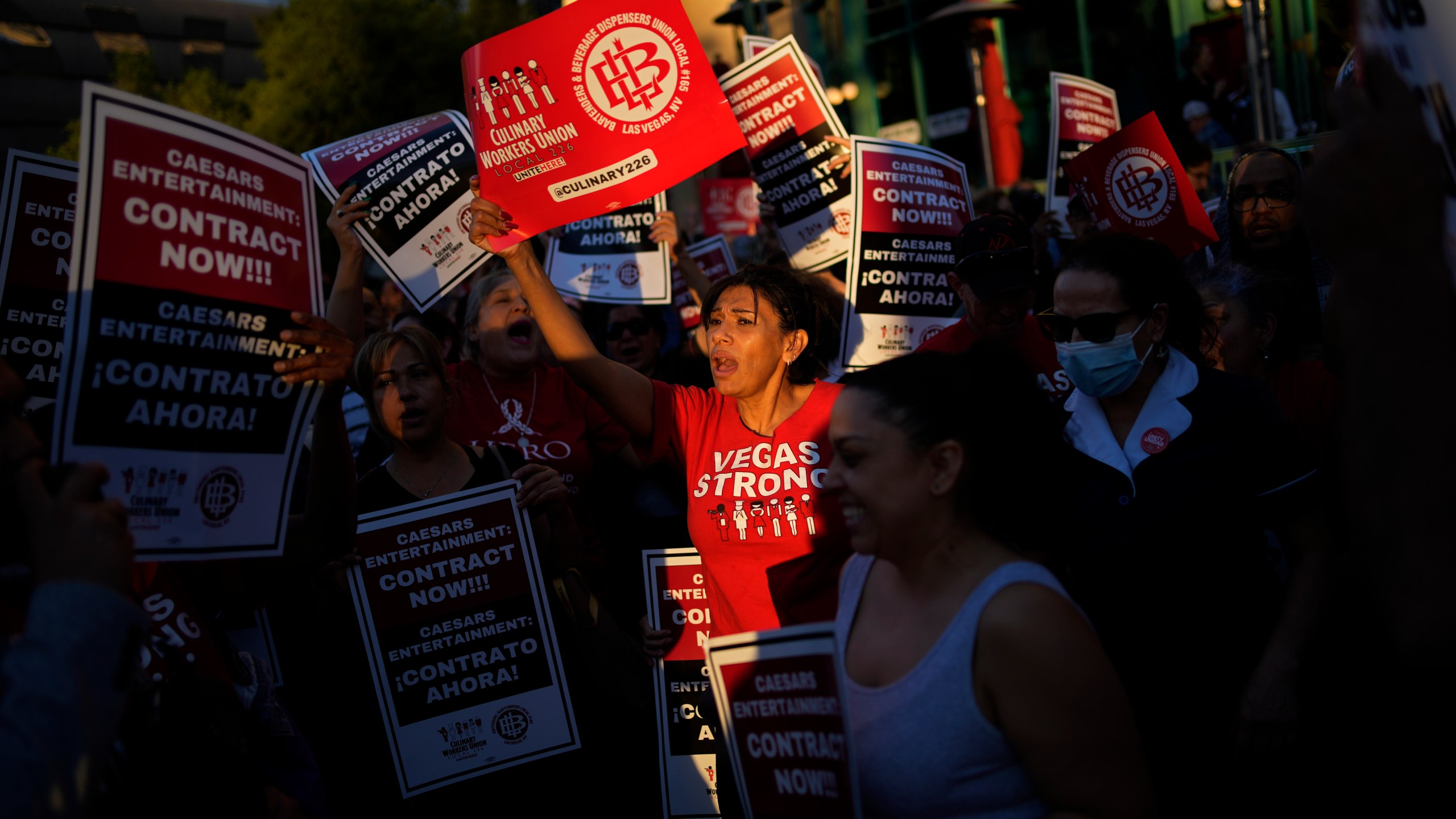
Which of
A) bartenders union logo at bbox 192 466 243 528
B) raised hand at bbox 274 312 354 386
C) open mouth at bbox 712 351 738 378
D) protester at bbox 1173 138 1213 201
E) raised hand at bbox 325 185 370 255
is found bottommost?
bartenders union logo at bbox 192 466 243 528

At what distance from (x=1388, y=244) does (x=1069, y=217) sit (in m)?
5.36

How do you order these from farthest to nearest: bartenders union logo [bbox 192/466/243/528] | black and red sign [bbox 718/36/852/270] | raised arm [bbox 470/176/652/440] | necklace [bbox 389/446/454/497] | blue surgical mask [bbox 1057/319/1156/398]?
black and red sign [bbox 718/36/852/270]
necklace [bbox 389/446/454/497]
raised arm [bbox 470/176/652/440]
blue surgical mask [bbox 1057/319/1156/398]
bartenders union logo [bbox 192/466/243/528]

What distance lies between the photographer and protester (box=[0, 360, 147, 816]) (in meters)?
1.47

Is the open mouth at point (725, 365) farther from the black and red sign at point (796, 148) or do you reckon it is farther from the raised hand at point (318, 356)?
the black and red sign at point (796, 148)

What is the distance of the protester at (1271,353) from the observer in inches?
137

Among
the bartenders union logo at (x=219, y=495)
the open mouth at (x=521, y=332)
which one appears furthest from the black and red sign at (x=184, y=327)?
the open mouth at (x=521, y=332)

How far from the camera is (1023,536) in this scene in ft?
7.48

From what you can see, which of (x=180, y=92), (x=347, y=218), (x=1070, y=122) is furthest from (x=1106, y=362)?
(x=180, y=92)

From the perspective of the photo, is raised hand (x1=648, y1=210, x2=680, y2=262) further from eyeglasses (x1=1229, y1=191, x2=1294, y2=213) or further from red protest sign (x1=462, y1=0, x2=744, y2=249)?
eyeglasses (x1=1229, y1=191, x2=1294, y2=213)

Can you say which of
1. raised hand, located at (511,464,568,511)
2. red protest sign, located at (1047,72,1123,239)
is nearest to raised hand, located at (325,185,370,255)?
raised hand, located at (511,464,568,511)

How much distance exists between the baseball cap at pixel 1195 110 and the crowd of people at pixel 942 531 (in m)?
5.19

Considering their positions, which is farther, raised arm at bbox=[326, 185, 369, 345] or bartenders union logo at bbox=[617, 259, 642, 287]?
bartenders union logo at bbox=[617, 259, 642, 287]

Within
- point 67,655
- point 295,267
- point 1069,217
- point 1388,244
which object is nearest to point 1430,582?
point 1388,244

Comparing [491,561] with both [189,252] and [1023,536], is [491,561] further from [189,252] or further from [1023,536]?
[1023,536]
